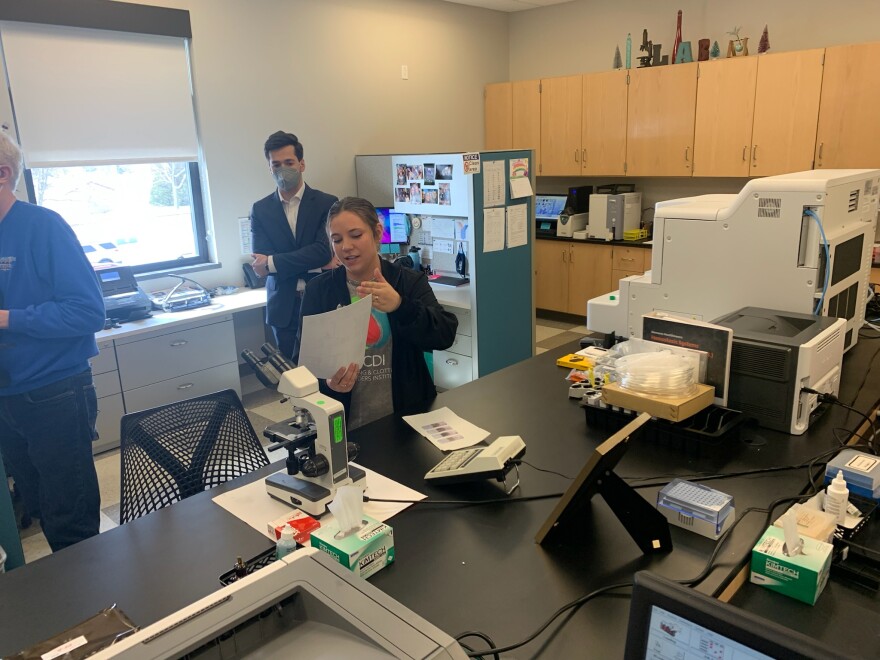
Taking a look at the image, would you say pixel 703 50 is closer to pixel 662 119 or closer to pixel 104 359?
pixel 662 119

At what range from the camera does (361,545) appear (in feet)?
→ 3.71

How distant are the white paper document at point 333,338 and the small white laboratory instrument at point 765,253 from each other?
42.6 inches

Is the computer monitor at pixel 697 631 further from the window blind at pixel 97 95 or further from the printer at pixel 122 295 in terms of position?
the window blind at pixel 97 95

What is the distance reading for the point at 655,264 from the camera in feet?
7.24

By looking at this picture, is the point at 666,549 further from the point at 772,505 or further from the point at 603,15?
the point at 603,15

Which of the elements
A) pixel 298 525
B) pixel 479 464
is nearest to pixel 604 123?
pixel 479 464

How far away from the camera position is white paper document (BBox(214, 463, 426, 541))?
4.42 ft

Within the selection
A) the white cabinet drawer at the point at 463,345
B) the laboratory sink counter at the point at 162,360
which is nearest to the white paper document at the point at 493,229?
the white cabinet drawer at the point at 463,345

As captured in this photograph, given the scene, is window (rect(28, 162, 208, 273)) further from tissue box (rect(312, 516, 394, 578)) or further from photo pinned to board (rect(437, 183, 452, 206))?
tissue box (rect(312, 516, 394, 578))

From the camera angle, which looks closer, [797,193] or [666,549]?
[666,549]

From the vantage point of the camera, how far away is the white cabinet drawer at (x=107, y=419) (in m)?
3.43

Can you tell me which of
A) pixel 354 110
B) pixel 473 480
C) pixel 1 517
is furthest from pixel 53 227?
pixel 354 110

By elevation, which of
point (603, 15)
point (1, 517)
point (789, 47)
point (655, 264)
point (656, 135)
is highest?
point (603, 15)

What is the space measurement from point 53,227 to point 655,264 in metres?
1.99
